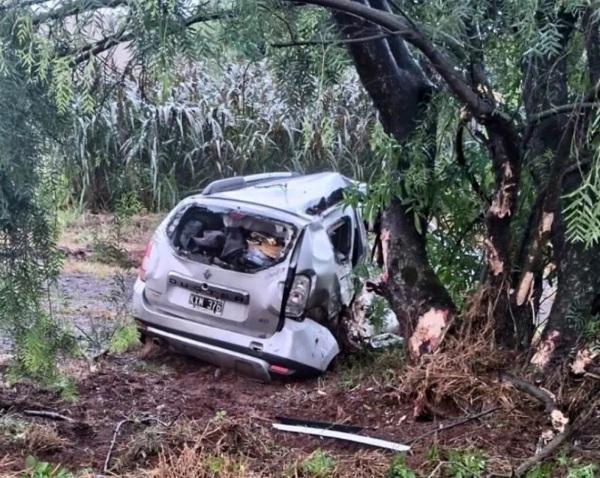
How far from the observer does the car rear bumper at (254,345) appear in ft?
17.3

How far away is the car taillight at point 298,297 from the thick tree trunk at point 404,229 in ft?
Answer: 2.46

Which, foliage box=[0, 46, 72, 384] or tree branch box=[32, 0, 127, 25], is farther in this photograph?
foliage box=[0, 46, 72, 384]

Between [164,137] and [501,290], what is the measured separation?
439cm

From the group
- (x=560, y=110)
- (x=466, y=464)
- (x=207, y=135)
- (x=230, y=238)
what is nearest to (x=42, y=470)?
(x=466, y=464)

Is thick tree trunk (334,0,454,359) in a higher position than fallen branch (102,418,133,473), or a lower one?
higher

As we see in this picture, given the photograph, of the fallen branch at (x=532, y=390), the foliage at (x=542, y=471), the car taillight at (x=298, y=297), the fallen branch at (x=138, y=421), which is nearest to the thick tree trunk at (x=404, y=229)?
the fallen branch at (x=532, y=390)

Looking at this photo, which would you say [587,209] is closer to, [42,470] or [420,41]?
[420,41]

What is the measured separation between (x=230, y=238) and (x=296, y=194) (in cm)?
59

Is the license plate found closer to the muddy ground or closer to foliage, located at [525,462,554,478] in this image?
the muddy ground

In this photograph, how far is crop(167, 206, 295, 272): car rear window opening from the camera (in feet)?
17.9

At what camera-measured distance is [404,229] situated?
4.62 m

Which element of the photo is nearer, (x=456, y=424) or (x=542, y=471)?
(x=542, y=471)

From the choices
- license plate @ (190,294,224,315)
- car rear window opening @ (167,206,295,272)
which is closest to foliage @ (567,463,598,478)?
car rear window opening @ (167,206,295,272)

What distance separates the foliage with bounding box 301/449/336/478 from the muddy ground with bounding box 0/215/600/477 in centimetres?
3
